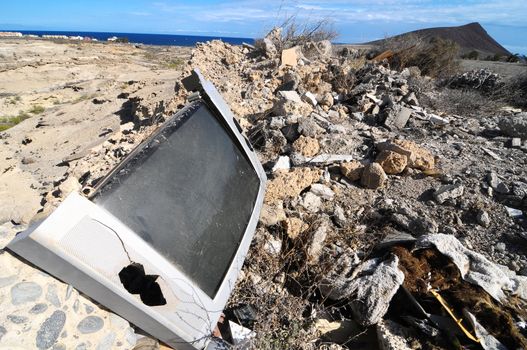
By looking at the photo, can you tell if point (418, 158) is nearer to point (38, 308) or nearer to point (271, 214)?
point (271, 214)

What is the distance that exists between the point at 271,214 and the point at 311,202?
1.62 ft

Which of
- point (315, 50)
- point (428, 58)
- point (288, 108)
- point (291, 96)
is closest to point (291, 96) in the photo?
point (291, 96)

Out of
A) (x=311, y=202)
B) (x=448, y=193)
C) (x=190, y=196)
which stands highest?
(x=190, y=196)

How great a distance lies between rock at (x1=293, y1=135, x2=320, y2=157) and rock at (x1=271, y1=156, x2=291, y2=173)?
0.23 meters

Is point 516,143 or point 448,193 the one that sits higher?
point 516,143

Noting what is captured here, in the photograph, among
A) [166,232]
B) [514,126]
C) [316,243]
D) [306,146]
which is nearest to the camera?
[166,232]

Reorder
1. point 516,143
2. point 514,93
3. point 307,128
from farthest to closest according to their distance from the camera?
point 514,93, point 516,143, point 307,128

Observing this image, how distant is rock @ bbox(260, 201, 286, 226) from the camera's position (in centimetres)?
238

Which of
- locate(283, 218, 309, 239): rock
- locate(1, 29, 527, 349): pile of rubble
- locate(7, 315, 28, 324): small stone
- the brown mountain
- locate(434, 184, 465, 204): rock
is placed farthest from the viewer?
the brown mountain

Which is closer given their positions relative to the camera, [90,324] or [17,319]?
[17,319]

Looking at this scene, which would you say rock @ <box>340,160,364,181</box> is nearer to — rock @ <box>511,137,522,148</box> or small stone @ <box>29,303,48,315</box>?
rock @ <box>511,137,522,148</box>

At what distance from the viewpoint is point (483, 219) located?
8.58 ft

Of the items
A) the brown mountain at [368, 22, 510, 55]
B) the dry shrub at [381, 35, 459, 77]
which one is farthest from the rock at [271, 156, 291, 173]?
the brown mountain at [368, 22, 510, 55]

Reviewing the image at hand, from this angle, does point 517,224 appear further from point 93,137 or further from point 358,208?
point 93,137
